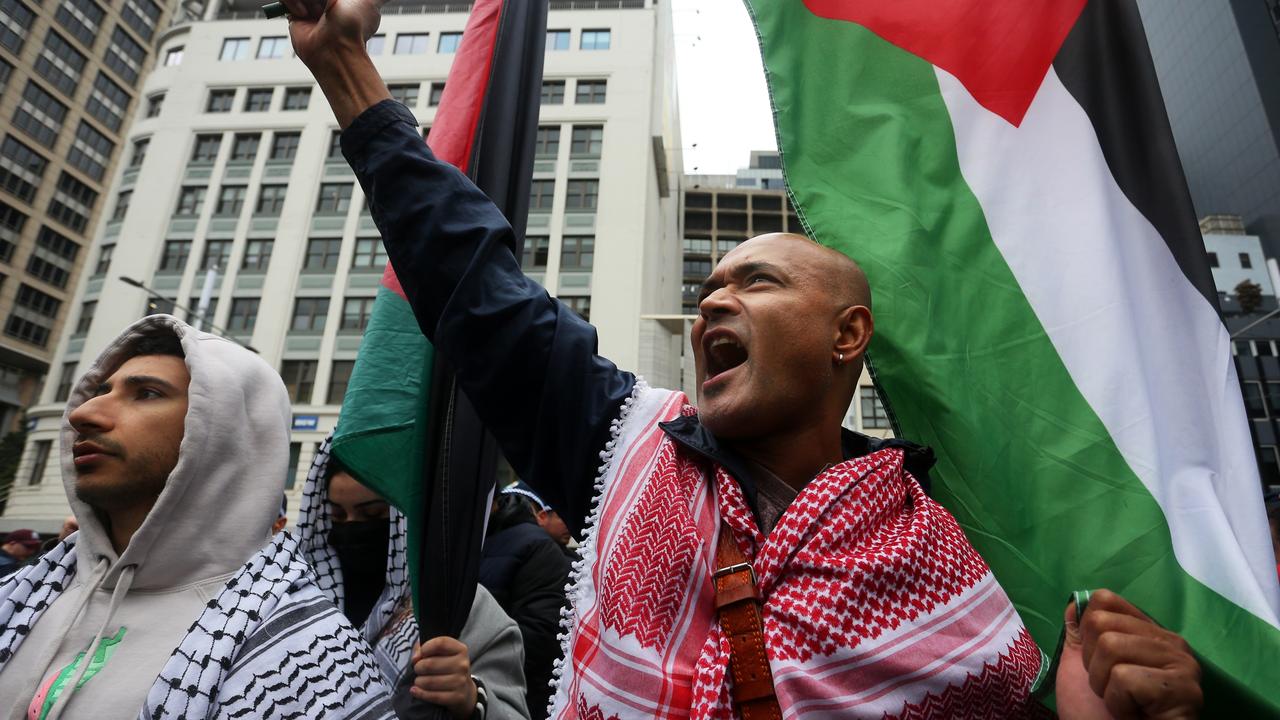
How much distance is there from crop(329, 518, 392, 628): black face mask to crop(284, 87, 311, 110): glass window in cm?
3557

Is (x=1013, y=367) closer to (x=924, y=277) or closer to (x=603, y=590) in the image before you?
(x=924, y=277)

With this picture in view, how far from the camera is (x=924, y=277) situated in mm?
2002

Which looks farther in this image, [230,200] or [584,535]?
[230,200]

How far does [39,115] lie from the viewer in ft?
139

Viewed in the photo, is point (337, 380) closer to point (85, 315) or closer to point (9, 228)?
point (85, 315)

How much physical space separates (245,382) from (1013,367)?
215 cm

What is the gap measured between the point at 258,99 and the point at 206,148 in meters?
3.22

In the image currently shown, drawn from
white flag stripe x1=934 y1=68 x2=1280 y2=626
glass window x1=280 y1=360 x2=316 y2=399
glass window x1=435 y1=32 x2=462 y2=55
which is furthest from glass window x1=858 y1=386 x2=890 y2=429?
white flag stripe x1=934 y1=68 x2=1280 y2=626

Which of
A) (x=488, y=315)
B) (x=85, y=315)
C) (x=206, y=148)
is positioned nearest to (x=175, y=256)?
(x=85, y=315)

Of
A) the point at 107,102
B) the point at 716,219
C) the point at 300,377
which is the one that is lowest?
the point at 300,377

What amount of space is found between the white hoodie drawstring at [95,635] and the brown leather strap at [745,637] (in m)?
1.57

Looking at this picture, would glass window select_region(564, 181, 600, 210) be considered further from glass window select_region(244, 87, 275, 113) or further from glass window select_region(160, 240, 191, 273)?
glass window select_region(160, 240, 191, 273)

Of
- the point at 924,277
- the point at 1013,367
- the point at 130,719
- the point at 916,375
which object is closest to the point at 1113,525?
the point at 1013,367

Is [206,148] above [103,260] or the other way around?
above
